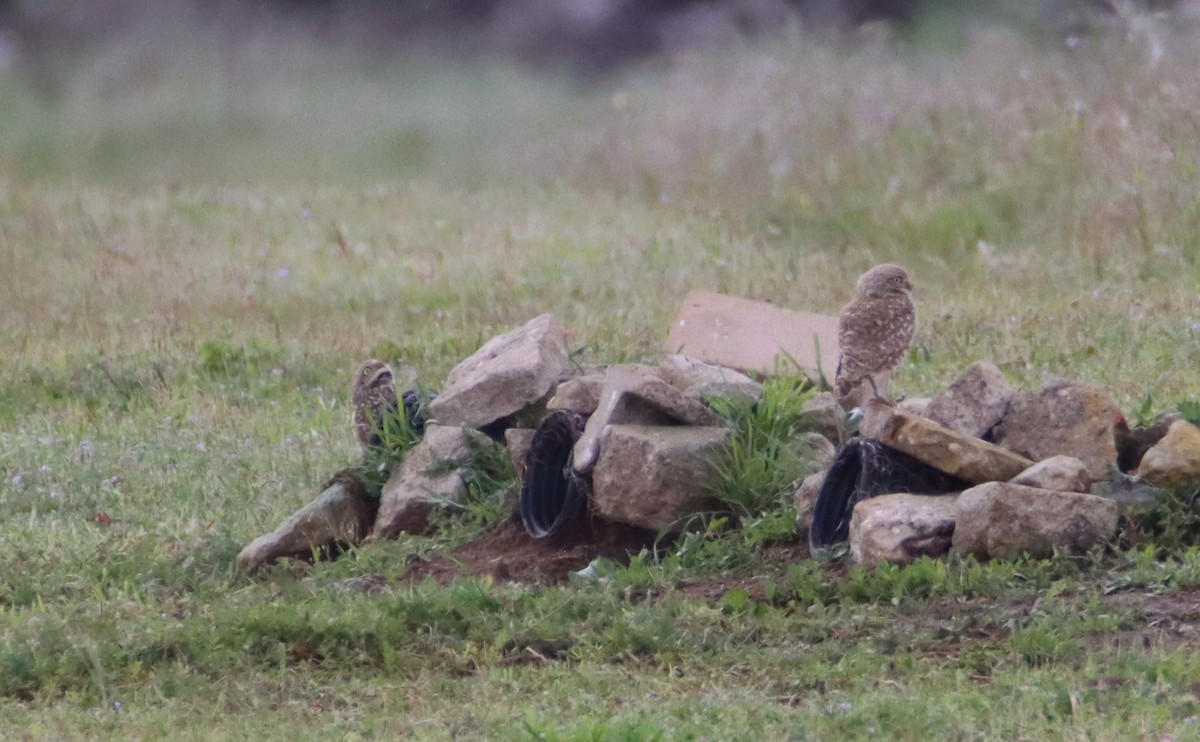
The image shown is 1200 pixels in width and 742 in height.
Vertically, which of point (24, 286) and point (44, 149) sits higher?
point (44, 149)

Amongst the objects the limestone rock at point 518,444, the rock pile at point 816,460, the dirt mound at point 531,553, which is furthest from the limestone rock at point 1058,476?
the limestone rock at point 518,444

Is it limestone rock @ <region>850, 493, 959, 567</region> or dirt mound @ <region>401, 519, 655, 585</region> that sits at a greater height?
limestone rock @ <region>850, 493, 959, 567</region>

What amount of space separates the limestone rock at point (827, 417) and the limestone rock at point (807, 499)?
71 centimetres

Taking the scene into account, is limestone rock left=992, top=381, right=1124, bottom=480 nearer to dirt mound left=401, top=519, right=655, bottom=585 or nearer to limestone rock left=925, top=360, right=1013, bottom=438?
limestone rock left=925, top=360, right=1013, bottom=438

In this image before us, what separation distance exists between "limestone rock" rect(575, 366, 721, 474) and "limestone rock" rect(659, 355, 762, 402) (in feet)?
0.57

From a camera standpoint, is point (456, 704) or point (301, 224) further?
point (301, 224)

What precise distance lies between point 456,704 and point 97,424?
18.6 feet

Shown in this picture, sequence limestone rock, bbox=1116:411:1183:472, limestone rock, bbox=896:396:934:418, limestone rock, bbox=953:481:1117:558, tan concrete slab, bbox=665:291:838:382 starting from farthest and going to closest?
tan concrete slab, bbox=665:291:838:382, limestone rock, bbox=896:396:934:418, limestone rock, bbox=1116:411:1183:472, limestone rock, bbox=953:481:1117:558

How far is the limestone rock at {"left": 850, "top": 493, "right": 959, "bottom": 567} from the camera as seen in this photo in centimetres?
666

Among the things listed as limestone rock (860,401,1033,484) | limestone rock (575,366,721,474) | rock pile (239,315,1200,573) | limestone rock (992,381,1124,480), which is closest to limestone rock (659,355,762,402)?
rock pile (239,315,1200,573)

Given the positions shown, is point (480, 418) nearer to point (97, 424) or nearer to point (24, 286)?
point (97, 424)

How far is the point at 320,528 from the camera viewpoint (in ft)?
25.6

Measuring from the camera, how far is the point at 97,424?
1065 cm

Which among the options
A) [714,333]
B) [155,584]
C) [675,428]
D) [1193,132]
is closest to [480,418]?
[675,428]
